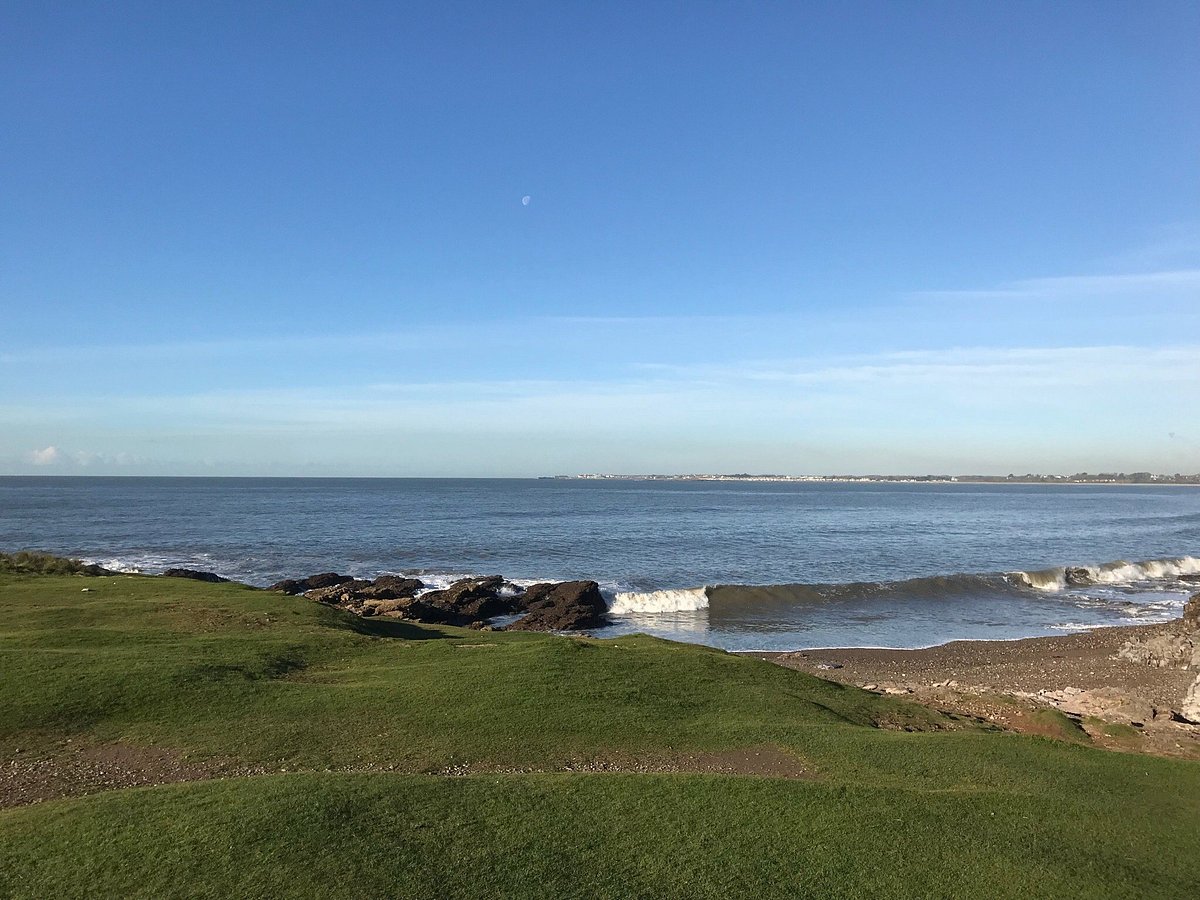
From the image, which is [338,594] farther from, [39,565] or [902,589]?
[902,589]

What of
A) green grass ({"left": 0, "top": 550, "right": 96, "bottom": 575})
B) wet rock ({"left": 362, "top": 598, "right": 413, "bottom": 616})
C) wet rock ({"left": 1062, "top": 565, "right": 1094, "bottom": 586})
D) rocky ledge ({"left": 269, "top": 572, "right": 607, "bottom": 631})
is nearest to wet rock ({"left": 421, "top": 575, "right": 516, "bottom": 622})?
rocky ledge ({"left": 269, "top": 572, "right": 607, "bottom": 631})

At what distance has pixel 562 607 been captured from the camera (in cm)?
4112

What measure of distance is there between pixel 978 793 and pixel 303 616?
20.6m

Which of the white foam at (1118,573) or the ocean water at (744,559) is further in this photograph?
the white foam at (1118,573)

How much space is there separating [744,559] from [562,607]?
87.8ft

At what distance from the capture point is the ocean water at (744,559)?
42.0 meters

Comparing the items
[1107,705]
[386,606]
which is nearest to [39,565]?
[386,606]

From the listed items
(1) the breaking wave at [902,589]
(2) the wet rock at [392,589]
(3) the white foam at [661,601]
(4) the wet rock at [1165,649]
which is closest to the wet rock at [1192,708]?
(4) the wet rock at [1165,649]

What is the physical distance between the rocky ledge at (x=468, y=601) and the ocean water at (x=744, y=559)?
2517 mm

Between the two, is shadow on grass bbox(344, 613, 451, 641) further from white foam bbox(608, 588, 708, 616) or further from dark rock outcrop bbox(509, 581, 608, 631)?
white foam bbox(608, 588, 708, 616)

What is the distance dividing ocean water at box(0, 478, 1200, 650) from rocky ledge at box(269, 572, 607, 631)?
2.52 metres

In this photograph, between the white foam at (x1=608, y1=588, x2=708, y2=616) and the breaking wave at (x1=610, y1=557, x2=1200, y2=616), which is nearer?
the white foam at (x1=608, y1=588, x2=708, y2=616)

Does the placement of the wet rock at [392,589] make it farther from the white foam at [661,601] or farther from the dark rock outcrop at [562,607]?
the white foam at [661,601]

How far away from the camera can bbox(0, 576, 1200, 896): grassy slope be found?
332 inches
